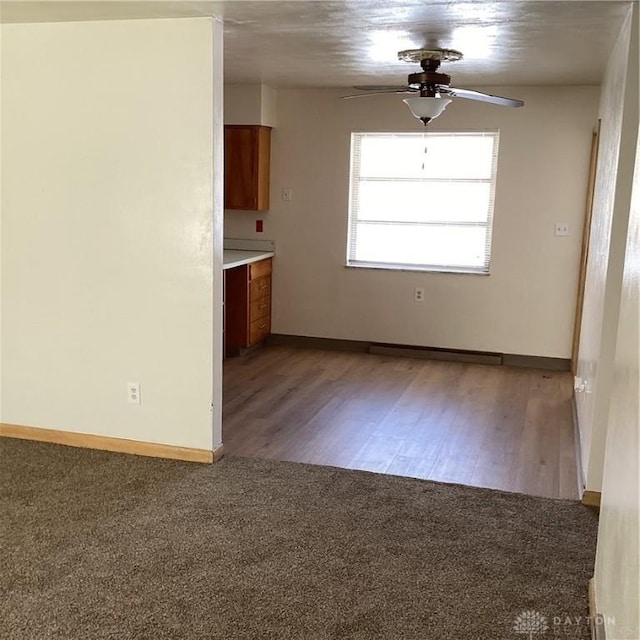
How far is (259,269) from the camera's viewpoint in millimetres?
6168

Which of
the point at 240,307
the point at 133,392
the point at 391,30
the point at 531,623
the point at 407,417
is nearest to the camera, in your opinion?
the point at 531,623

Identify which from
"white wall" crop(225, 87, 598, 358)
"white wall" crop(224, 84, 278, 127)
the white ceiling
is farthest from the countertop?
the white ceiling

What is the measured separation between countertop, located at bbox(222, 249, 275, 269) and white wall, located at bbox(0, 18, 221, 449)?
64.4 inches

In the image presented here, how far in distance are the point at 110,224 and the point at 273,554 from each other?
1.82m

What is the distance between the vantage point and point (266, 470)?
142 inches

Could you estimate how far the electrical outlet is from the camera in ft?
12.2

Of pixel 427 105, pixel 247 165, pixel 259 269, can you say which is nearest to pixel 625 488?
pixel 427 105

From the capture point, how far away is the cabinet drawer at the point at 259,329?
6078 millimetres

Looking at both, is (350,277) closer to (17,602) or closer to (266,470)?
(266,470)

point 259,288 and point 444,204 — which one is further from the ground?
point 444,204

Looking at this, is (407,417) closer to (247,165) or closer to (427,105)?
(427,105)

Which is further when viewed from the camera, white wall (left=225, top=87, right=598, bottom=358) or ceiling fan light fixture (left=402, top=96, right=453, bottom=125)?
white wall (left=225, top=87, right=598, bottom=358)

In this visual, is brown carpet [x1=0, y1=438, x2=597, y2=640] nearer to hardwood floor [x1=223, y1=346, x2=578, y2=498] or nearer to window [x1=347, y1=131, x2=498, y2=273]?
hardwood floor [x1=223, y1=346, x2=578, y2=498]

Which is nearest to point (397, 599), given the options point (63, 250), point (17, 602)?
point (17, 602)
